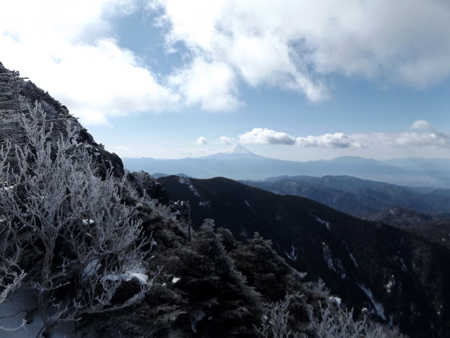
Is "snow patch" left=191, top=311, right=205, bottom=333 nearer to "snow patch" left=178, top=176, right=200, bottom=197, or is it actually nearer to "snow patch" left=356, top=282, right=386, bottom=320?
"snow patch" left=178, top=176, right=200, bottom=197

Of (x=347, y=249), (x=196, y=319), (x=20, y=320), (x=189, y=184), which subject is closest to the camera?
(x=20, y=320)

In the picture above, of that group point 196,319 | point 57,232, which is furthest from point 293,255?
point 57,232

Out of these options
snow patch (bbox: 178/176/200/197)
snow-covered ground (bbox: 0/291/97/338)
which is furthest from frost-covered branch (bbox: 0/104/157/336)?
snow patch (bbox: 178/176/200/197)

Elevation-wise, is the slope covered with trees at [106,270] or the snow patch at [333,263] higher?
the slope covered with trees at [106,270]

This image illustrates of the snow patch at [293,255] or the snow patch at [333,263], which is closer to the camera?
the snow patch at [333,263]

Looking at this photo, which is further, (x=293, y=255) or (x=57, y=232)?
(x=293, y=255)

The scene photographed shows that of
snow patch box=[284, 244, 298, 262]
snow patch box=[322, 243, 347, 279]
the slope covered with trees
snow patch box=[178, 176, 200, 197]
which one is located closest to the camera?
the slope covered with trees

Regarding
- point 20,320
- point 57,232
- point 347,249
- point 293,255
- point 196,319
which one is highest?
point 57,232

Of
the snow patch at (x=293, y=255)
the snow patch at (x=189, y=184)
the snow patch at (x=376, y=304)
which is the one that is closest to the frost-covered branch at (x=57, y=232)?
the snow patch at (x=293, y=255)

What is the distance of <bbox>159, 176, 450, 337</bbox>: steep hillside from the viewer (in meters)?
82.4

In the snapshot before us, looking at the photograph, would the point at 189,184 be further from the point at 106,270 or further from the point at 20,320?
the point at 20,320

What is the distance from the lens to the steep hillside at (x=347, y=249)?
82.4 m

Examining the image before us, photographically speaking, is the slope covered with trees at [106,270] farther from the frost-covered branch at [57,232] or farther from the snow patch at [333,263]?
the snow patch at [333,263]

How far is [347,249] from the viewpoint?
3949 inches
